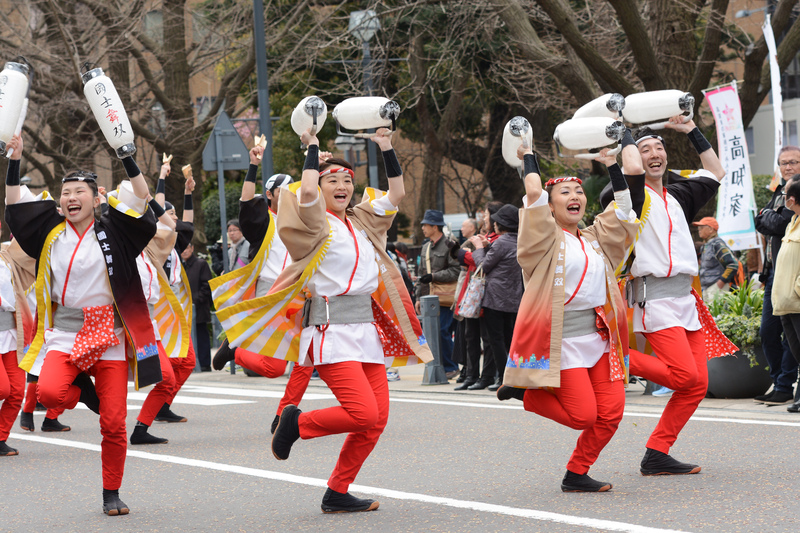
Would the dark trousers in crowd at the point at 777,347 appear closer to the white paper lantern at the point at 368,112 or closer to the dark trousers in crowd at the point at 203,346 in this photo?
the white paper lantern at the point at 368,112

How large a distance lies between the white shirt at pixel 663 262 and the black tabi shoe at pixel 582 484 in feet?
3.19

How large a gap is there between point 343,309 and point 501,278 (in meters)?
5.48

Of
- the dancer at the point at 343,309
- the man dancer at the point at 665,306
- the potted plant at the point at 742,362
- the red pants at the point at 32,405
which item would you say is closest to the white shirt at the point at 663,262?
the man dancer at the point at 665,306

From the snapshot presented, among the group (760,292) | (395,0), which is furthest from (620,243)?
(395,0)

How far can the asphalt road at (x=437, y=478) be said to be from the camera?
17.4ft

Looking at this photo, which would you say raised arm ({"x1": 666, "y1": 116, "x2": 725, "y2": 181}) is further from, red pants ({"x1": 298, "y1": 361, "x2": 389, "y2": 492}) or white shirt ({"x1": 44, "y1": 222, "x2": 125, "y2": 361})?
white shirt ({"x1": 44, "y1": 222, "x2": 125, "y2": 361})

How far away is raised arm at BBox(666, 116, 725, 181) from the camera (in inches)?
250

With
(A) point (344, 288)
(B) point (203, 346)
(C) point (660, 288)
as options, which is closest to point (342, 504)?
(A) point (344, 288)

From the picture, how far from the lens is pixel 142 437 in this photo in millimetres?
8617

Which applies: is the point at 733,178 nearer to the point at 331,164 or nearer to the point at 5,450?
the point at 331,164

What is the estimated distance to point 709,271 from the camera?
11.5m

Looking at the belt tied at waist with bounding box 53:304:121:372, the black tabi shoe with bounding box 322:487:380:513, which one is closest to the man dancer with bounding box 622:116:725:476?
the black tabi shoe with bounding box 322:487:380:513

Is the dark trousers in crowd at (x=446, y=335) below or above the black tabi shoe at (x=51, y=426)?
above

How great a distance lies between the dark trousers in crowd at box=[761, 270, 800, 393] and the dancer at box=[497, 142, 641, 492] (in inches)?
138
